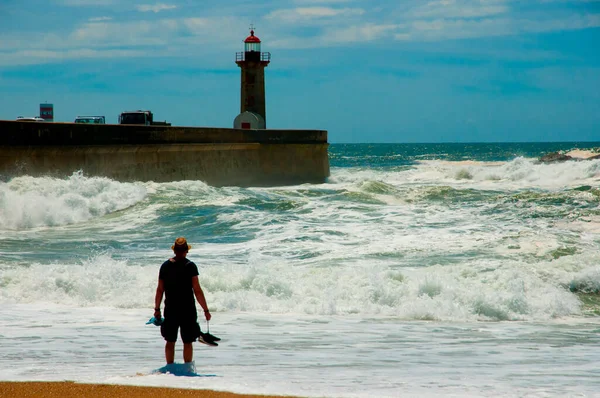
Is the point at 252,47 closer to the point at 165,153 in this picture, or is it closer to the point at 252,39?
the point at 252,39

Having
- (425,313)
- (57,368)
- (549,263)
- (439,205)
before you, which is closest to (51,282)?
(57,368)

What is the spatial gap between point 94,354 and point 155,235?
26.0ft

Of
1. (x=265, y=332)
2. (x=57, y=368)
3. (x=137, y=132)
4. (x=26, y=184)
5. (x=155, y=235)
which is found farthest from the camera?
(x=137, y=132)

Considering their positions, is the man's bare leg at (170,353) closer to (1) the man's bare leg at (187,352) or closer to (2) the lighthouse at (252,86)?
(1) the man's bare leg at (187,352)

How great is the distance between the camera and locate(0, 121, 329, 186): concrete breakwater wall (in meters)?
17.4

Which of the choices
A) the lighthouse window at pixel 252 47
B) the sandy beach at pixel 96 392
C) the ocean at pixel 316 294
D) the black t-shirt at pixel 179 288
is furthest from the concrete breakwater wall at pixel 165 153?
the sandy beach at pixel 96 392

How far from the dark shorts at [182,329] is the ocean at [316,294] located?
0.94ft

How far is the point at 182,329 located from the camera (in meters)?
5.26

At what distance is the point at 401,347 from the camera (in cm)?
658

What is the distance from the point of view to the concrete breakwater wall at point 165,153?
1736cm

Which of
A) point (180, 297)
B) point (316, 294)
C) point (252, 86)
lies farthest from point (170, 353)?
point (252, 86)

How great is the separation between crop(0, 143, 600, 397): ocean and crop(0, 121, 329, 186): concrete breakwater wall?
782 mm

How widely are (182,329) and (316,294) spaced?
379 centimetres

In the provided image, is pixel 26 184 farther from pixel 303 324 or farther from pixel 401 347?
pixel 401 347
